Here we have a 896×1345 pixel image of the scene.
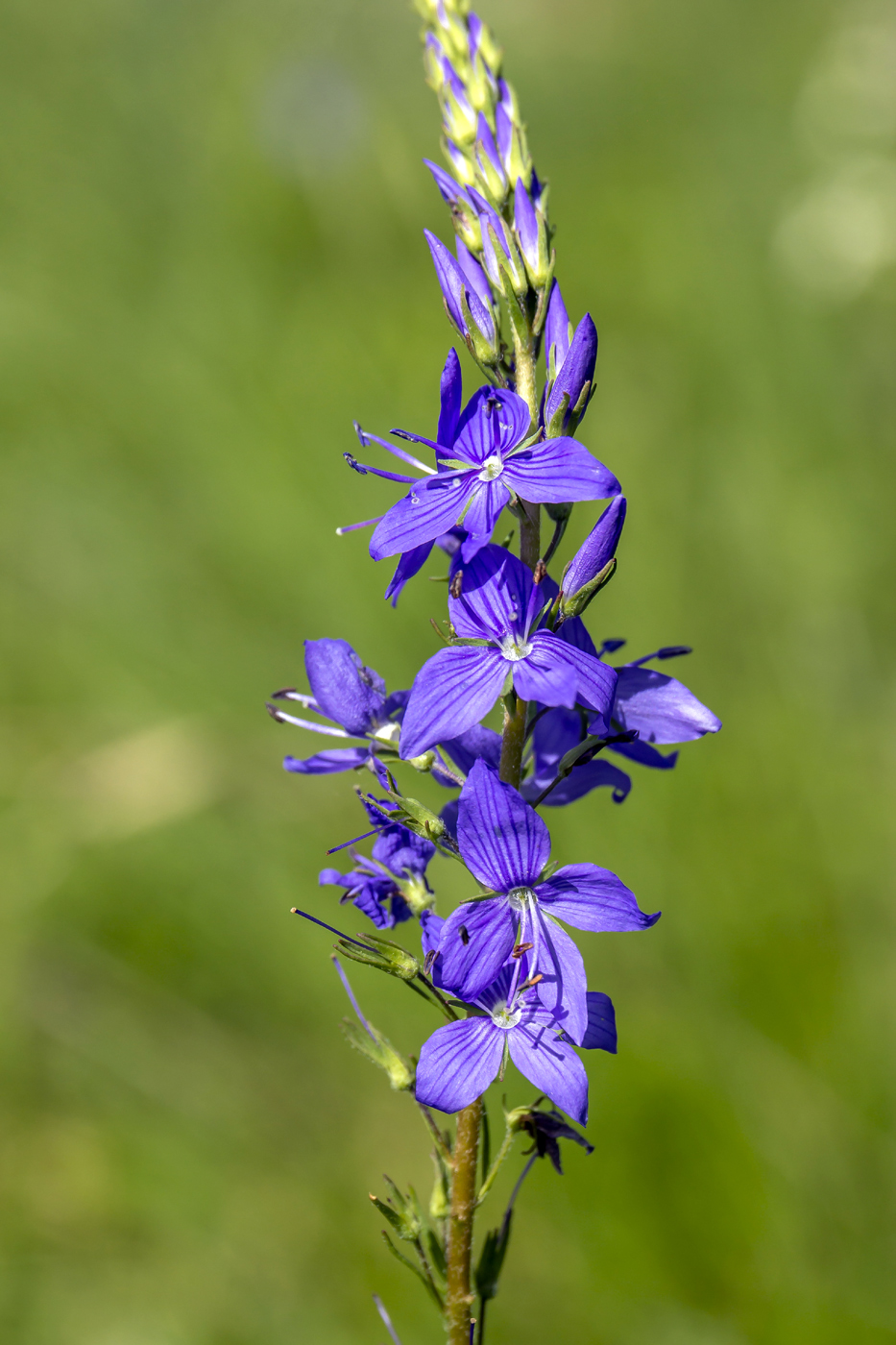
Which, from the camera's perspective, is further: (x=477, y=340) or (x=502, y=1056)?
(x=477, y=340)

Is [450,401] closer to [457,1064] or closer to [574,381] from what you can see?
[574,381]

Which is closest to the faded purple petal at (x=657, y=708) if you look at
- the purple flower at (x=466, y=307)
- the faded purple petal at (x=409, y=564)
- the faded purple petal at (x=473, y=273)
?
the faded purple petal at (x=409, y=564)

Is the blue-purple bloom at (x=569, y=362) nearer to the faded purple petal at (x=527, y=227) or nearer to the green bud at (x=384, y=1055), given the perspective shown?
the faded purple petal at (x=527, y=227)

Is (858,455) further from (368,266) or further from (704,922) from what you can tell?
(368,266)

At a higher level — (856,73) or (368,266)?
(856,73)

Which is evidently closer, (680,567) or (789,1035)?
(789,1035)

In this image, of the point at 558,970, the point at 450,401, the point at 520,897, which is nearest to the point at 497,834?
the point at 520,897

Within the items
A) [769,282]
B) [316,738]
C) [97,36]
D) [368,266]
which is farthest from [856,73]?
[97,36]

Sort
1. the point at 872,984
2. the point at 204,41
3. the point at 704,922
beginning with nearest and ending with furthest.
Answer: the point at 872,984 → the point at 704,922 → the point at 204,41
